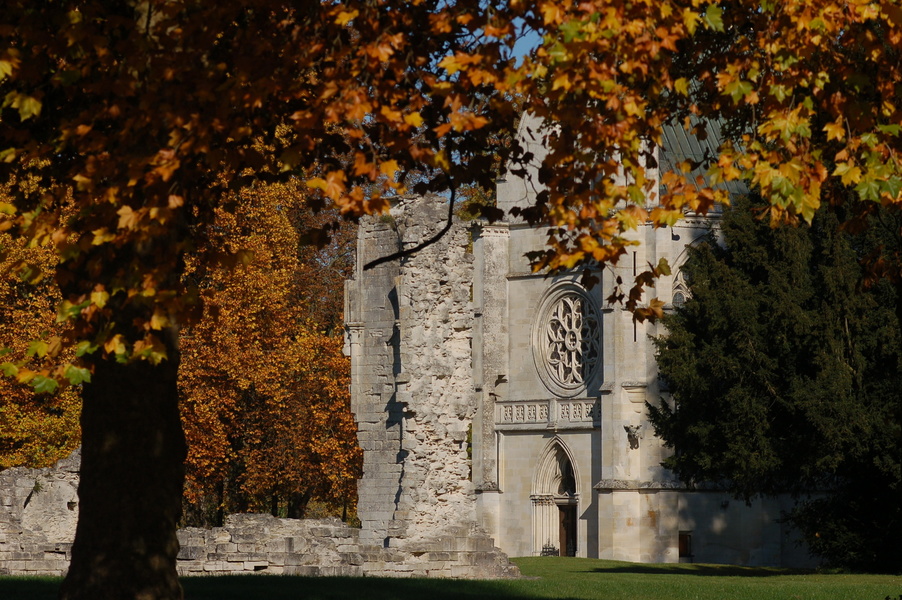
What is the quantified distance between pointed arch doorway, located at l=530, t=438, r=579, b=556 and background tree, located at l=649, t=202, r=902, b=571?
852cm

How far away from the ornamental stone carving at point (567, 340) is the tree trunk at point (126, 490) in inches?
1245

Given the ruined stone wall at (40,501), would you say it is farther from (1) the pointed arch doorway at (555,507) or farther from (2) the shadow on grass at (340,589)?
(1) the pointed arch doorway at (555,507)

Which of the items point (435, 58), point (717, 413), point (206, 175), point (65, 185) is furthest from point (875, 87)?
point (717, 413)

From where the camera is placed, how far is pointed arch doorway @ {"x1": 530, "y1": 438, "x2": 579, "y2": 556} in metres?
40.1

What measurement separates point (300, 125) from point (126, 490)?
2.50 meters

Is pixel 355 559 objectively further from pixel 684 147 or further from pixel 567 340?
pixel 684 147

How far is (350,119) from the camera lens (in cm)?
780

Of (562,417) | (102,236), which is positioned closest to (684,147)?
(562,417)

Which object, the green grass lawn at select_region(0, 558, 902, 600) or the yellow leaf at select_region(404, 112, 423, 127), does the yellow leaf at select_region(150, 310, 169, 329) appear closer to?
the yellow leaf at select_region(404, 112, 423, 127)

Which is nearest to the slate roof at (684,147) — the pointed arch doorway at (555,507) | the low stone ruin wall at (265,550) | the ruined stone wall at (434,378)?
the pointed arch doorway at (555,507)

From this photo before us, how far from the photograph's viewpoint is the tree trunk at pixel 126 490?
8.88 m

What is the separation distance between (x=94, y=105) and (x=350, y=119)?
2012mm

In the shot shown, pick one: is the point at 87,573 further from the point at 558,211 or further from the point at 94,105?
the point at 558,211

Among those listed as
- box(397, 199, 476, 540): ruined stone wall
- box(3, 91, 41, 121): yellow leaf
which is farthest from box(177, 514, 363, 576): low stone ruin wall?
box(3, 91, 41, 121): yellow leaf
